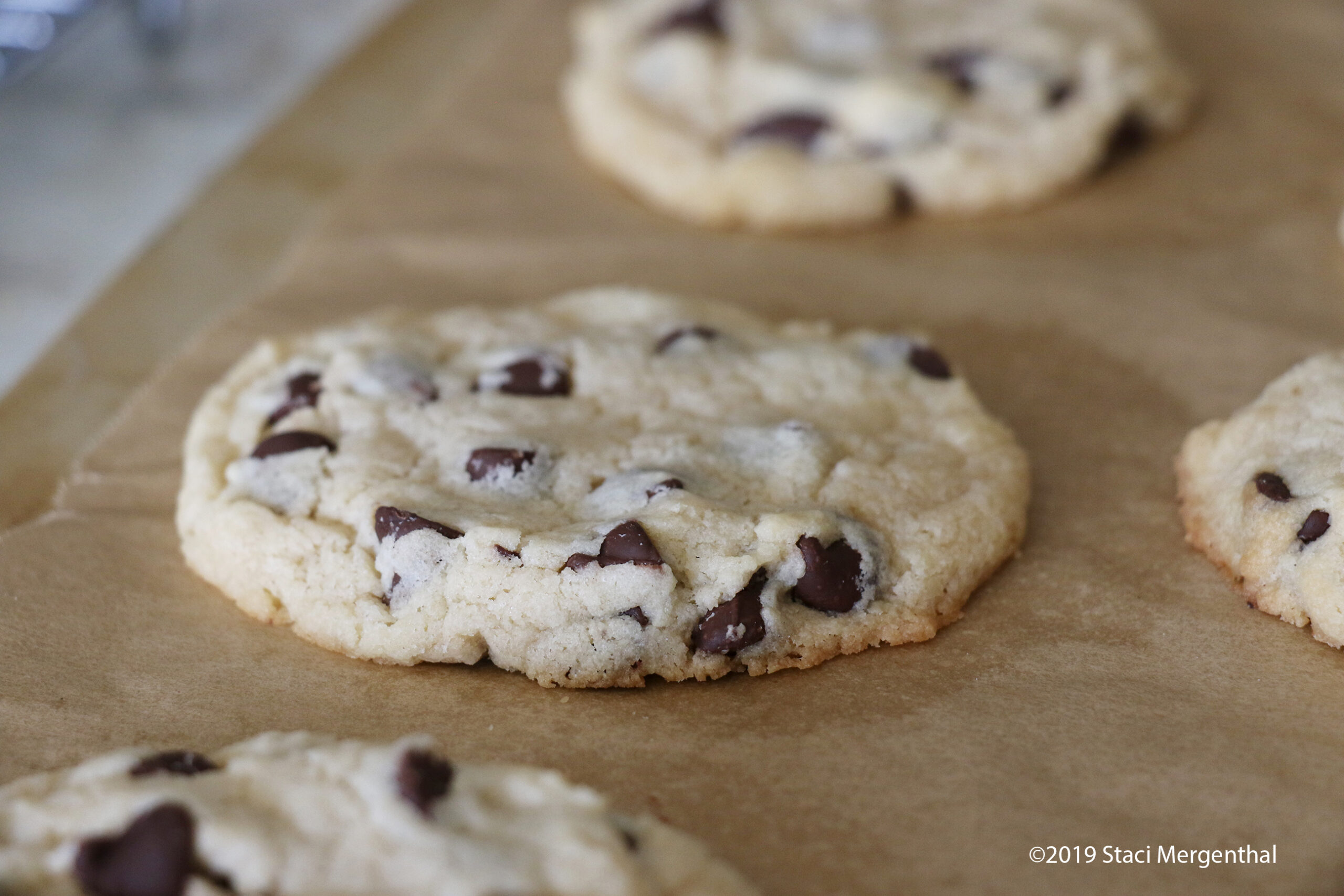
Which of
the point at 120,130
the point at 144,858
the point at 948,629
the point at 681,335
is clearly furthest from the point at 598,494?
the point at 120,130

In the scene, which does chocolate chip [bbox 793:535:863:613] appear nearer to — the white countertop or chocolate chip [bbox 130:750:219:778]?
chocolate chip [bbox 130:750:219:778]

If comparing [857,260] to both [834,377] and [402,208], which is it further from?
[402,208]

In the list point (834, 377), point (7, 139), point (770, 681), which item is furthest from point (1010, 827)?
point (7, 139)

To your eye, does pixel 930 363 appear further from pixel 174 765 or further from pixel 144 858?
pixel 144 858

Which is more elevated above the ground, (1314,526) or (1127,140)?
(1127,140)

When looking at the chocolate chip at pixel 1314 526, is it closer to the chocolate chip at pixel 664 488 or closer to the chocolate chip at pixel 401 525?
the chocolate chip at pixel 664 488

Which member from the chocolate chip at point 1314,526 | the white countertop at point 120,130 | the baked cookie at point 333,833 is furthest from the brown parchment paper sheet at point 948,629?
the white countertop at point 120,130

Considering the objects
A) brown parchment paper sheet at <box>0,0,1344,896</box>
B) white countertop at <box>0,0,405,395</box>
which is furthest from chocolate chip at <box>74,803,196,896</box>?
white countertop at <box>0,0,405,395</box>
